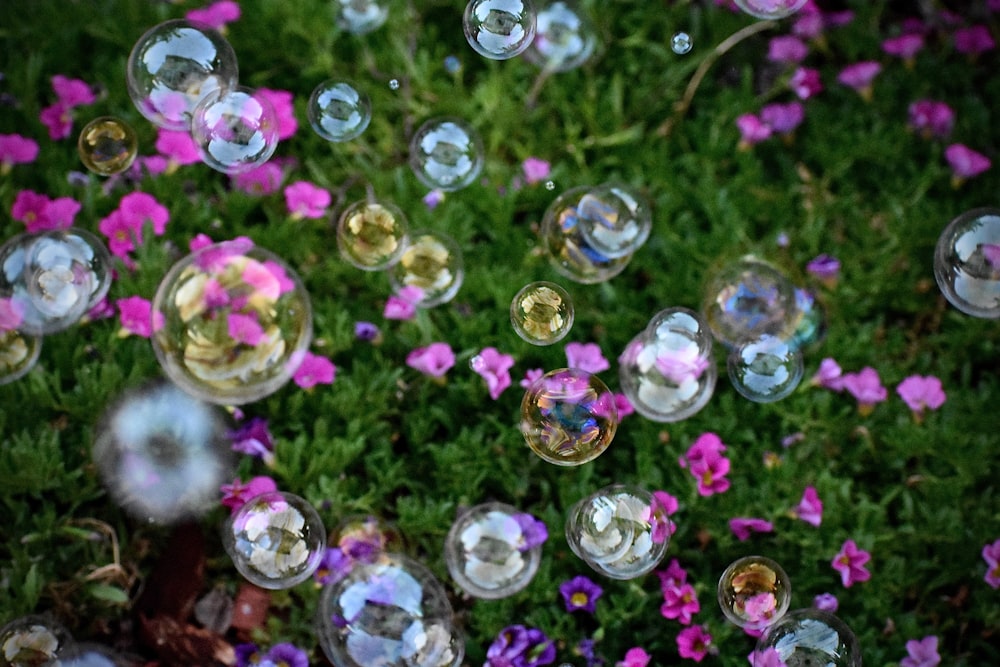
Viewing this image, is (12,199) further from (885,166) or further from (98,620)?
(885,166)

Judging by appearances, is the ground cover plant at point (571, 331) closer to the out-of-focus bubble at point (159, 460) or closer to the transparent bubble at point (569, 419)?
the out-of-focus bubble at point (159, 460)

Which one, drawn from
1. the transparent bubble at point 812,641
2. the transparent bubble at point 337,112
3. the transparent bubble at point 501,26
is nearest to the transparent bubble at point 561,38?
the transparent bubble at point 501,26

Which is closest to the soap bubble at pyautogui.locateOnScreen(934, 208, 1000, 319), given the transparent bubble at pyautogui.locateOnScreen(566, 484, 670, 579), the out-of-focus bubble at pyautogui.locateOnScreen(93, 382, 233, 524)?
the transparent bubble at pyautogui.locateOnScreen(566, 484, 670, 579)

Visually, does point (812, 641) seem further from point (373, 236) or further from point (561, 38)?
point (561, 38)

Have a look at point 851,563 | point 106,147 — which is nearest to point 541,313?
point 851,563

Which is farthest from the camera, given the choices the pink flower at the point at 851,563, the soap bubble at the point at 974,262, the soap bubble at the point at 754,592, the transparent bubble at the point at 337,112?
the transparent bubble at the point at 337,112

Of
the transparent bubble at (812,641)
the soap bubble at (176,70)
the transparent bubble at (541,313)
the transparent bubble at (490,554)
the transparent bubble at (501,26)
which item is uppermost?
the soap bubble at (176,70)
